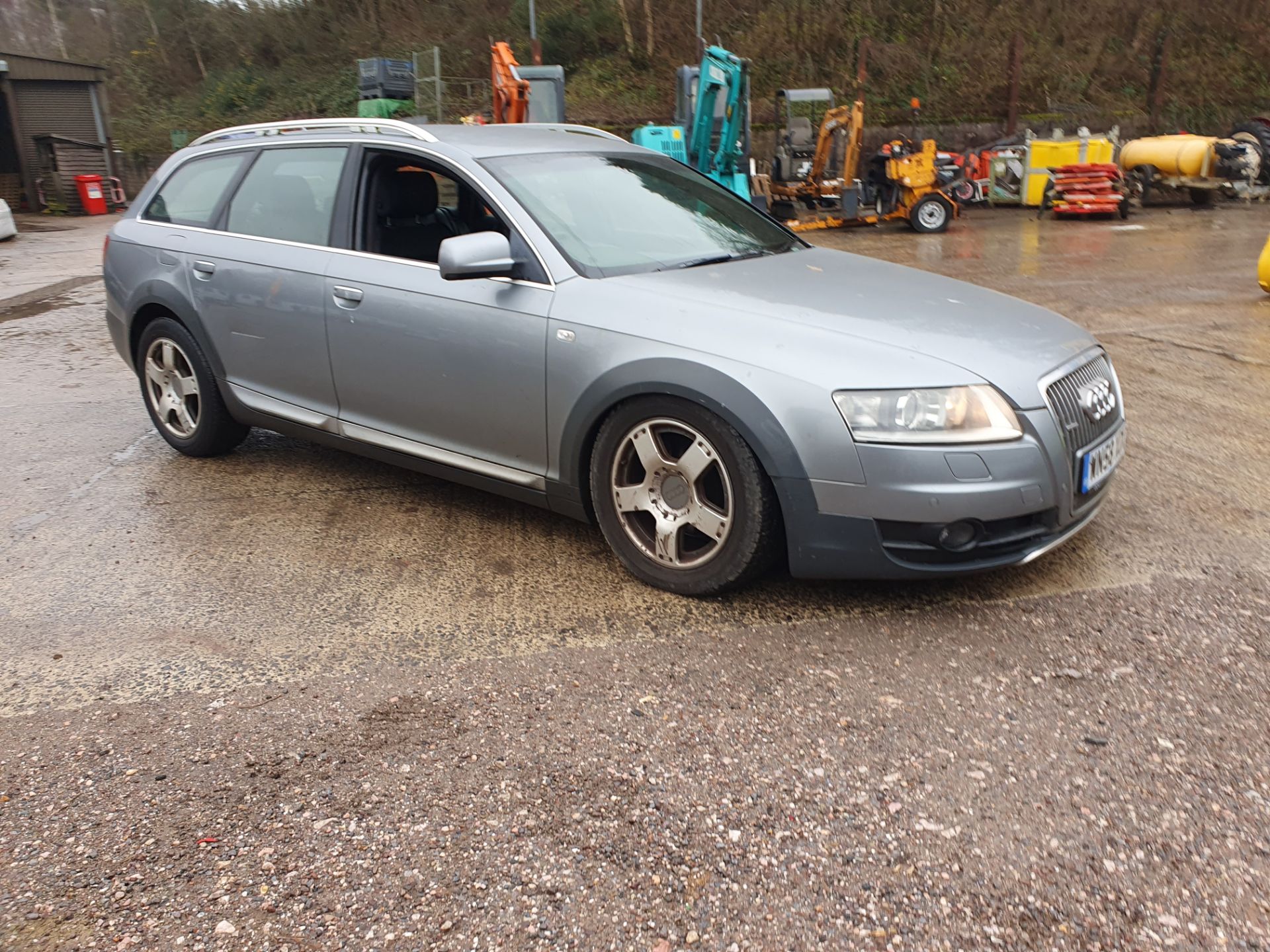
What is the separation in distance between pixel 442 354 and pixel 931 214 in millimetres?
14846

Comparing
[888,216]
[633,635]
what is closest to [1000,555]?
[633,635]

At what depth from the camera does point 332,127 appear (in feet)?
15.5

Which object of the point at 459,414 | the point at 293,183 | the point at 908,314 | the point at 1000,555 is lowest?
the point at 1000,555

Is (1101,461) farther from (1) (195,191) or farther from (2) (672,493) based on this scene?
(1) (195,191)

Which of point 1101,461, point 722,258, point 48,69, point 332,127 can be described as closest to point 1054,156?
point 722,258

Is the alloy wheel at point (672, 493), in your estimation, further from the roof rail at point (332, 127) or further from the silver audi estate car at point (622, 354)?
the roof rail at point (332, 127)

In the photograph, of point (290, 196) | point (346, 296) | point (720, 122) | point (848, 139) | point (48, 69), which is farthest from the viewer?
point (48, 69)

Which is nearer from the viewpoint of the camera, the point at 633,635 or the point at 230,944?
the point at 230,944

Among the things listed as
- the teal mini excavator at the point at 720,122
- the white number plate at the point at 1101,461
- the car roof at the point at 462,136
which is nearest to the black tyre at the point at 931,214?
the teal mini excavator at the point at 720,122

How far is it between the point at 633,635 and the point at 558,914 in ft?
4.28

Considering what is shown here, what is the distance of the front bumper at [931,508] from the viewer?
3.18 m

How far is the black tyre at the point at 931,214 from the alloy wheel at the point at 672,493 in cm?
1480

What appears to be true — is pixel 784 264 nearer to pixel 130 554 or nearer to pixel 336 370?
pixel 336 370

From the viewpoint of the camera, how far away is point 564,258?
3865 millimetres
